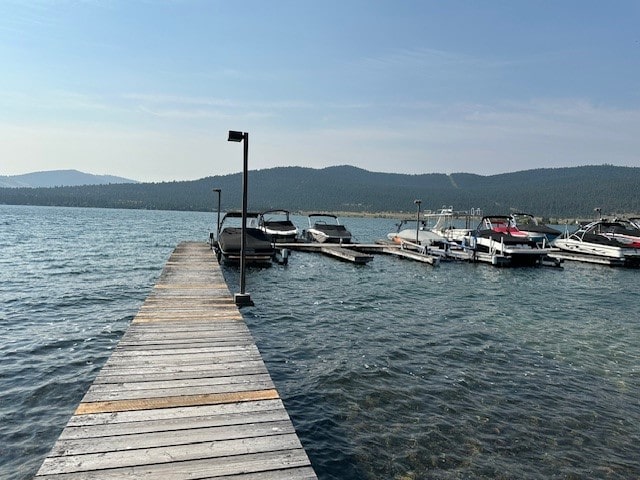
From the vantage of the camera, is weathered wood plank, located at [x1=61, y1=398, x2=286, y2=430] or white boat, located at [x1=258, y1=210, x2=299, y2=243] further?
white boat, located at [x1=258, y1=210, x2=299, y2=243]

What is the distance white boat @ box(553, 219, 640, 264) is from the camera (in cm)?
2755

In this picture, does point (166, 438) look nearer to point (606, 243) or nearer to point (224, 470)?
point (224, 470)

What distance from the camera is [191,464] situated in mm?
3762

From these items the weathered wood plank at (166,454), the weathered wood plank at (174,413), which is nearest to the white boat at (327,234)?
the weathered wood plank at (174,413)

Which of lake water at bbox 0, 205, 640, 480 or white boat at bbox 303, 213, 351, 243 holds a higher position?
white boat at bbox 303, 213, 351, 243

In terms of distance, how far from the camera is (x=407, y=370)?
868 cm

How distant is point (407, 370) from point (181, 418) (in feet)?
17.3

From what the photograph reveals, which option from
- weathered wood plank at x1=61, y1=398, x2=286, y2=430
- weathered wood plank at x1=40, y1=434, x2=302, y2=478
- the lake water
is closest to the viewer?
weathered wood plank at x1=40, y1=434, x2=302, y2=478

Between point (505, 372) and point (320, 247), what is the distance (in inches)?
854

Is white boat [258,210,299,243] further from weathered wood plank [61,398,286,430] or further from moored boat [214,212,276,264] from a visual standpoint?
weathered wood plank [61,398,286,430]

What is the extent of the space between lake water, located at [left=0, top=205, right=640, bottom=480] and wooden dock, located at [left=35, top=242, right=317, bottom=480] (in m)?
1.27

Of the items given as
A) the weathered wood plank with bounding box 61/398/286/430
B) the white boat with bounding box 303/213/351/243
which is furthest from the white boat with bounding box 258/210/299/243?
the weathered wood plank with bounding box 61/398/286/430

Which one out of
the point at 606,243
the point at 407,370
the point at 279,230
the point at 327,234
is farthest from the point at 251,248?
the point at 606,243

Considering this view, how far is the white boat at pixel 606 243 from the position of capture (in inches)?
1085
